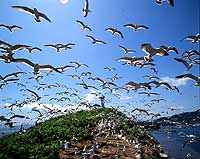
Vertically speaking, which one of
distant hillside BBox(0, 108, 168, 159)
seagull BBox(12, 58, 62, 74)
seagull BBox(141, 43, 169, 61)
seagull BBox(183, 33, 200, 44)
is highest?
seagull BBox(183, 33, 200, 44)

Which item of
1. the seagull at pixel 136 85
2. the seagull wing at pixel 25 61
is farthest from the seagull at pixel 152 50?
the seagull wing at pixel 25 61

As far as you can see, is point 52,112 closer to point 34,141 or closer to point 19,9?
point 34,141

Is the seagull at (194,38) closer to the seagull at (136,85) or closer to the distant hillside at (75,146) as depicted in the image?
the seagull at (136,85)

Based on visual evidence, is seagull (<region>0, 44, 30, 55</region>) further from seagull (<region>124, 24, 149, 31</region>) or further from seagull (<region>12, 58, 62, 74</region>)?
seagull (<region>124, 24, 149, 31</region>)

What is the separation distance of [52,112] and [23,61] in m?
24.4

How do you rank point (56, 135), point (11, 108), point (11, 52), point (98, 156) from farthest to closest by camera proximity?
1. point (11, 108)
2. point (56, 135)
3. point (98, 156)
4. point (11, 52)

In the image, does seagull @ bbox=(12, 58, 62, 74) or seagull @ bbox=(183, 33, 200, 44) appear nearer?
seagull @ bbox=(12, 58, 62, 74)

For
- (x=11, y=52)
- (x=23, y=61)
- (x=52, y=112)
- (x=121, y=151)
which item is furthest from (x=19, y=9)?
(x=52, y=112)

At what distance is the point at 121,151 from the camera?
703 inches

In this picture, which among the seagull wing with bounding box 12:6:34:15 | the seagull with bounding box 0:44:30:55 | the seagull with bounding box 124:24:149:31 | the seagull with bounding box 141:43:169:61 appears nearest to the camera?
the seagull with bounding box 141:43:169:61

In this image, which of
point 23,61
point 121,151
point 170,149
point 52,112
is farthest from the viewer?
point 170,149

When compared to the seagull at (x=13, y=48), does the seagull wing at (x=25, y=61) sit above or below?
below

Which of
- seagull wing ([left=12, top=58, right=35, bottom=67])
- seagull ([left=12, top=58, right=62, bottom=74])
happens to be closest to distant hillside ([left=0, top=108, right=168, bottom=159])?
seagull ([left=12, top=58, right=62, bottom=74])

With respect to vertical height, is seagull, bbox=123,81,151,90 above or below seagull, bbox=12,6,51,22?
below
